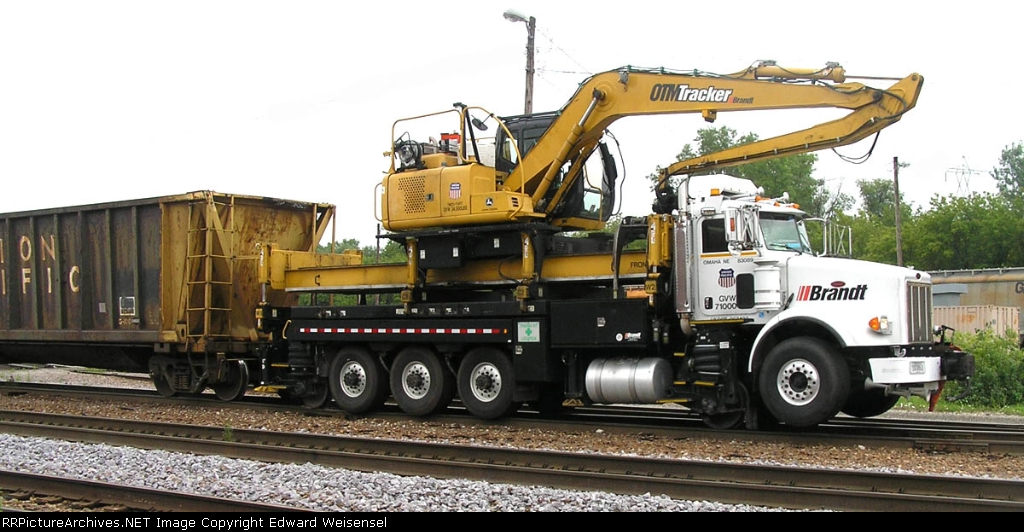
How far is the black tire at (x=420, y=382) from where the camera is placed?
1443 centimetres

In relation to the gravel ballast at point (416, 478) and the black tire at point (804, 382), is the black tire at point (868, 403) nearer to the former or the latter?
the black tire at point (804, 382)

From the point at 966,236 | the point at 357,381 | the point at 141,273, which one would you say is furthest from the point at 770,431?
the point at 966,236

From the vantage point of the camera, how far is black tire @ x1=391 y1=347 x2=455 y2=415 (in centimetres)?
1443

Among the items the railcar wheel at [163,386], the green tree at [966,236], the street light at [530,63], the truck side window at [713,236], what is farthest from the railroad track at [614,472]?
the green tree at [966,236]

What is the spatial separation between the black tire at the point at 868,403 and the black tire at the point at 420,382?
5595 millimetres

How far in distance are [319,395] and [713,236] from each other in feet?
23.7

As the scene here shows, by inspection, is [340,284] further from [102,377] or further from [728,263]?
[102,377]

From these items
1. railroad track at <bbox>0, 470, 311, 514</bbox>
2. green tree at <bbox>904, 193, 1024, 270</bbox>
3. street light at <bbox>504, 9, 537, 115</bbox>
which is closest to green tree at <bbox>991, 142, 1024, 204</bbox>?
green tree at <bbox>904, 193, 1024, 270</bbox>

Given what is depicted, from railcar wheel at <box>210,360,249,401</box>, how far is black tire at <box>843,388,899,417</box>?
10.1 m

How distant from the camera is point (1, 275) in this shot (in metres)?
20.0

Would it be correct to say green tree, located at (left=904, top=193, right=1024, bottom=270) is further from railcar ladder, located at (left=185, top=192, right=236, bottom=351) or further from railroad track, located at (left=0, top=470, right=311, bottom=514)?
railroad track, located at (left=0, top=470, right=311, bottom=514)

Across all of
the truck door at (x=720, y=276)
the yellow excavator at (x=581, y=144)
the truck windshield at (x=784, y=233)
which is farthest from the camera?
the truck windshield at (x=784, y=233)
